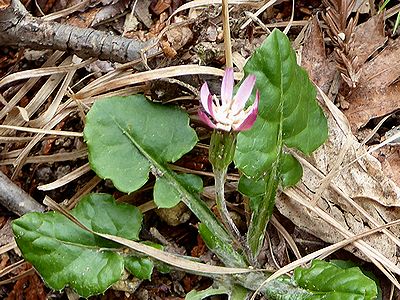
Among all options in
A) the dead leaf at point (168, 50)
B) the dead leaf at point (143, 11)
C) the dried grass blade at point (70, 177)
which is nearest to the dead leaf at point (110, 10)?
the dead leaf at point (143, 11)

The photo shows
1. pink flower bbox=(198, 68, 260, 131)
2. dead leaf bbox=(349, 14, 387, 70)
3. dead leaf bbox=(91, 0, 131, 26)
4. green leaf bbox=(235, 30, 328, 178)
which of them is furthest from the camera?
dead leaf bbox=(91, 0, 131, 26)

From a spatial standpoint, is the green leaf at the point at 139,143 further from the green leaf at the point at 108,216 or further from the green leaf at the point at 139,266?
the green leaf at the point at 139,266

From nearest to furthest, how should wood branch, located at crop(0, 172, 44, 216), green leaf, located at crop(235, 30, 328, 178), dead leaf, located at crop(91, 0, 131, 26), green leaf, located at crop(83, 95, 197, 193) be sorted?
green leaf, located at crop(235, 30, 328, 178) < green leaf, located at crop(83, 95, 197, 193) < wood branch, located at crop(0, 172, 44, 216) < dead leaf, located at crop(91, 0, 131, 26)

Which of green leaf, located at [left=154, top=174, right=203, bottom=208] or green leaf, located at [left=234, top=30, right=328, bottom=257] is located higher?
green leaf, located at [left=234, top=30, right=328, bottom=257]

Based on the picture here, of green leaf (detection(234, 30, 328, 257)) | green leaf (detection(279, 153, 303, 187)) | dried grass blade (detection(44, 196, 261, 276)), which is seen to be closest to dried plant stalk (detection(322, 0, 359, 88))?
green leaf (detection(234, 30, 328, 257))

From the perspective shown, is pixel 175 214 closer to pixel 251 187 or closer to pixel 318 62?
pixel 251 187

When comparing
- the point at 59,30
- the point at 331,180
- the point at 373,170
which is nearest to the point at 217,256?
the point at 331,180

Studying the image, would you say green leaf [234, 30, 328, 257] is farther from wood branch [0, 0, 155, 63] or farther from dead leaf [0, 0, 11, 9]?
dead leaf [0, 0, 11, 9]
